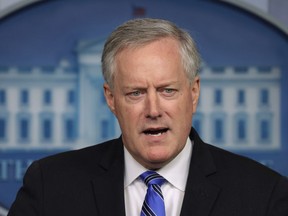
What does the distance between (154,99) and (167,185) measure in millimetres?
199

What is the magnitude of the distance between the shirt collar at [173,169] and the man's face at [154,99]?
5 cm

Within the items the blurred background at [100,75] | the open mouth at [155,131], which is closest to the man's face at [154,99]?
the open mouth at [155,131]

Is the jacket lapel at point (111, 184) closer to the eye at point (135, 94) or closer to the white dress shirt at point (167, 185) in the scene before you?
the white dress shirt at point (167, 185)

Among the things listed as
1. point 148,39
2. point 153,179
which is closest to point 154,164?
point 153,179

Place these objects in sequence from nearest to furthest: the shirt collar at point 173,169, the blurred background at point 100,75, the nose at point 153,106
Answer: the nose at point 153,106 < the shirt collar at point 173,169 < the blurred background at point 100,75

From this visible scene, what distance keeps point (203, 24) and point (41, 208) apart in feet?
2.27

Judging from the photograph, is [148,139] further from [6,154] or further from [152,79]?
[6,154]

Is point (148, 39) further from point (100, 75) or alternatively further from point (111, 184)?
point (100, 75)

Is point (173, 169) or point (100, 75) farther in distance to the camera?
point (100, 75)

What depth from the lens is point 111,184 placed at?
4.85 ft

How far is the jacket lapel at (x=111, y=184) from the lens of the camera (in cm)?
144

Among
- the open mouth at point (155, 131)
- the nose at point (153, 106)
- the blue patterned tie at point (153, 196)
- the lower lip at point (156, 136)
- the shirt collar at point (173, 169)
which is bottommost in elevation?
the blue patterned tie at point (153, 196)

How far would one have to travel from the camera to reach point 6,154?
1.88 metres

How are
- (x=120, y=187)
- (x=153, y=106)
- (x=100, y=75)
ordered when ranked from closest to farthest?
1. (x=153, y=106)
2. (x=120, y=187)
3. (x=100, y=75)
